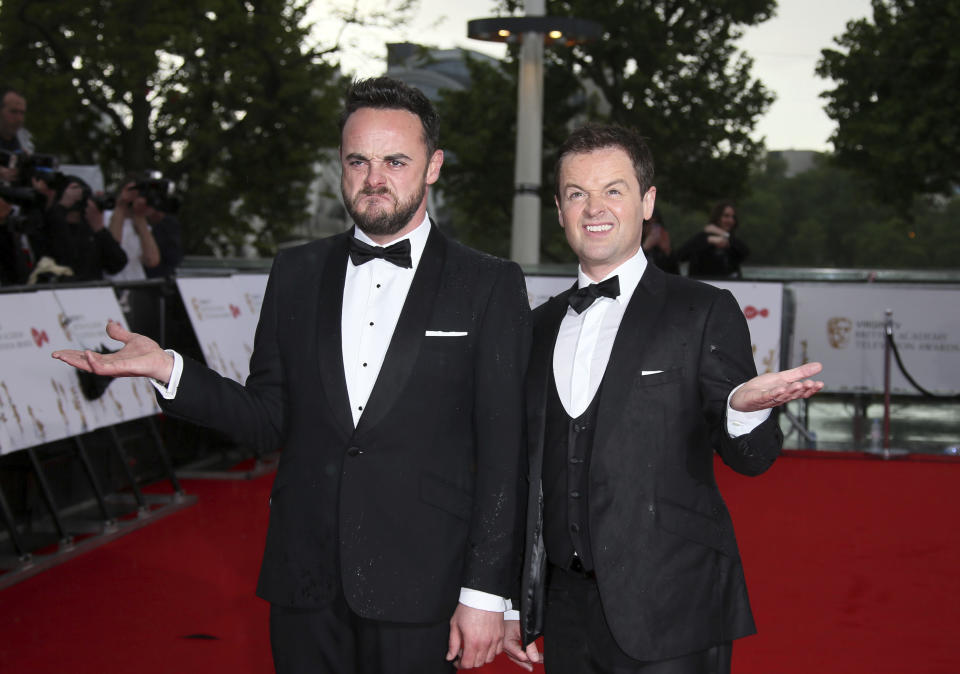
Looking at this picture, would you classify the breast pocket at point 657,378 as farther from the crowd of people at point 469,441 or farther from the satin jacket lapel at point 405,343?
the satin jacket lapel at point 405,343

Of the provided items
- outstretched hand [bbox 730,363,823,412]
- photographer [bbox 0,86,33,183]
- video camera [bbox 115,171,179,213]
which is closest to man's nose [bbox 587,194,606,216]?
outstretched hand [bbox 730,363,823,412]

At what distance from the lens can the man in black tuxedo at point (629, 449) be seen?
102 inches

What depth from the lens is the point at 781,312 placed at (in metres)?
10.1

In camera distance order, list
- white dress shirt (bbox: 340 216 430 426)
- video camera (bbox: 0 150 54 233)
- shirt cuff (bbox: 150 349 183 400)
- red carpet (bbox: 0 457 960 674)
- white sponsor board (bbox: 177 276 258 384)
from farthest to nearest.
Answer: white sponsor board (bbox: 177 276 258 384) → video camera (bbox: 0 150 54 233) → red carpet (bbox: 0 457 960 674) → white dress shirt (bbox: 340 216 430 426) → shirt cuff (bbox: 150 349 183 400)

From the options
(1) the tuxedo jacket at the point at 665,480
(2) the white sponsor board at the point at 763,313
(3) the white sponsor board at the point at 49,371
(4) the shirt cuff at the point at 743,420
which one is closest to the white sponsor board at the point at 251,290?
(3) the white sponsor board at the point at 49,371

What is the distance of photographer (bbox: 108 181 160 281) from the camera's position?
28.3 ft

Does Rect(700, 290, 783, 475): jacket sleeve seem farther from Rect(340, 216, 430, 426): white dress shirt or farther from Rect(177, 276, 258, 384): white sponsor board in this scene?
Rect(177, 276, 258, 384): white sponsor board

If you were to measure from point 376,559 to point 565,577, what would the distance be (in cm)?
49

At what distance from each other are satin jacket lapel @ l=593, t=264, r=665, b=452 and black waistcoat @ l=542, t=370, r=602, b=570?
1.8 inches

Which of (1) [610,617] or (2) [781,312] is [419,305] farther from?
(2) [781,312]

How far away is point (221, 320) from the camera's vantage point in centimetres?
847

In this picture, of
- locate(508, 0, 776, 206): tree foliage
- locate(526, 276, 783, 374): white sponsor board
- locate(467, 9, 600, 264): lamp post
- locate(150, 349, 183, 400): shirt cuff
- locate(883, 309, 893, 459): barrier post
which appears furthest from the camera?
locate(508, 0, 776, 206): tree foliage

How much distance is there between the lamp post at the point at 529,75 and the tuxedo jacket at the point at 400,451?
15274 mm

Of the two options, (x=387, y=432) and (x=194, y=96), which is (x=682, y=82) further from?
(x=387, y=432)
